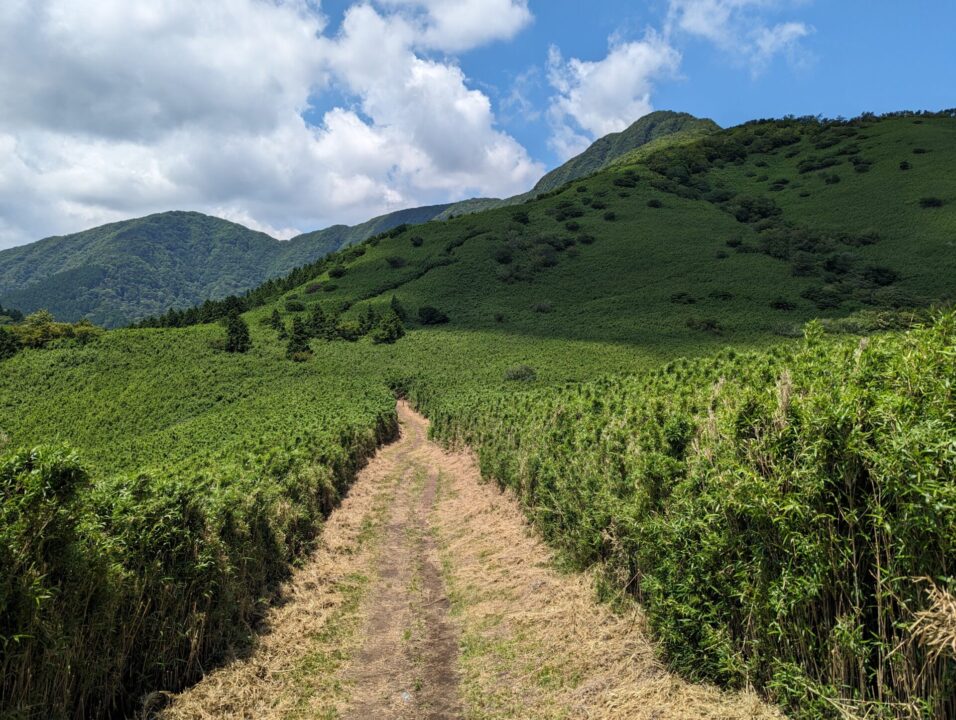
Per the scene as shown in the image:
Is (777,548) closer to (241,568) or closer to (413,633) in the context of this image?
(413,633)

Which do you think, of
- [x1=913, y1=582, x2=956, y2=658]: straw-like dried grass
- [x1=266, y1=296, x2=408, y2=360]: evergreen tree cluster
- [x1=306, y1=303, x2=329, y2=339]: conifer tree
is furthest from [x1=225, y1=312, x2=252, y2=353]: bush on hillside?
[x1=913, y1=582, x2=956, y2=658]: straw-like dried grass

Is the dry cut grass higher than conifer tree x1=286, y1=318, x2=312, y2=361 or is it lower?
lower

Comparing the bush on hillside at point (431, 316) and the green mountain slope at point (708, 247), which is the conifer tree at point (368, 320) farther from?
the bush on hillside at point (431, 316)

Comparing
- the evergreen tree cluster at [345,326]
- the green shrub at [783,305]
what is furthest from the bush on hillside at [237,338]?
the green shrub at [783,305]

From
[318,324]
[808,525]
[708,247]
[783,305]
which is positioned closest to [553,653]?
[808,525]

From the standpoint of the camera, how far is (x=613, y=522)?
9.66m

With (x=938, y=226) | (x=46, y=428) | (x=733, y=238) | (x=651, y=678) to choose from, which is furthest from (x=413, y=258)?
(x=651, y=678)

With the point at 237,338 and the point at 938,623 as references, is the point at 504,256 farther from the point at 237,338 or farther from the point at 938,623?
the point at 938,623

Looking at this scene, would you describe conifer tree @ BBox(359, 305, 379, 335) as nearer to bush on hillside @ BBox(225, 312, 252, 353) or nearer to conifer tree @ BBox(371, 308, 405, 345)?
conifer tree @ BBox(371, 308, 405, 345)

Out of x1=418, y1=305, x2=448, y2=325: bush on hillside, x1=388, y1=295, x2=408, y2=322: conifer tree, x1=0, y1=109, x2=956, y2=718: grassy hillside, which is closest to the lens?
x1=0, y1=109, x2=956, y2=718: grassy hillside

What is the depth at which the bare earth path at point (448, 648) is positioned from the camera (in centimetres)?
705

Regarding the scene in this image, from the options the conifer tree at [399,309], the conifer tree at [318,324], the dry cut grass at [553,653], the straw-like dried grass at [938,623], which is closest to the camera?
the straw-like dried grass at [938,623]

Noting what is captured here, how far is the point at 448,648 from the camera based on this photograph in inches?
361

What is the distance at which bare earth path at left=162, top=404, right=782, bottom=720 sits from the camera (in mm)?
7047
